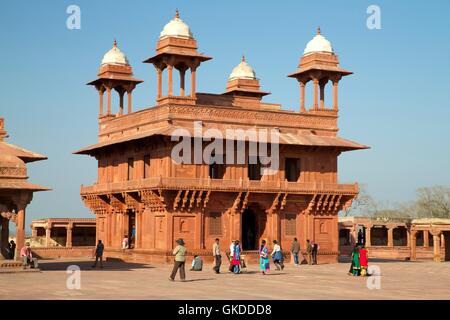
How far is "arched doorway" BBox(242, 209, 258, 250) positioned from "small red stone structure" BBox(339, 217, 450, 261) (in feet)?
37.2

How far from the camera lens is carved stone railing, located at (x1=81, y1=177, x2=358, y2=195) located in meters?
39.0

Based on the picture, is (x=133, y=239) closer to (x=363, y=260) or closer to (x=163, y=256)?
(x=163, y=256)

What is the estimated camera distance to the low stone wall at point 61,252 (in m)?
48.2

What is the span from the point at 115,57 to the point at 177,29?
8342 millimetres

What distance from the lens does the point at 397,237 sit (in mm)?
72000

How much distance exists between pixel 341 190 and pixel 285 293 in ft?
71.6

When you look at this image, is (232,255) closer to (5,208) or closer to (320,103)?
(5,208)

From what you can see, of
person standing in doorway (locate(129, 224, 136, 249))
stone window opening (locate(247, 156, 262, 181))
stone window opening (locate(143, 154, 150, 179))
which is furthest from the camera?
person standing in doorway (locate(129, 224, 136, 249))

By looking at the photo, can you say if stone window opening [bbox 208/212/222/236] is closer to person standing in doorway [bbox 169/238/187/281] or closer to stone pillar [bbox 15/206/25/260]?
stone pillar [bbox 15/206/25/260]

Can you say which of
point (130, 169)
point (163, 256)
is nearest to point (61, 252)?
point (130, 169)

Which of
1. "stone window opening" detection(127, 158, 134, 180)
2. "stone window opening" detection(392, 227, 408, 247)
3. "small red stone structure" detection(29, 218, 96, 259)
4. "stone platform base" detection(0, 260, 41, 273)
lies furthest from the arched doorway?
"stone window opening" detection(392, 227, 408, 247)
